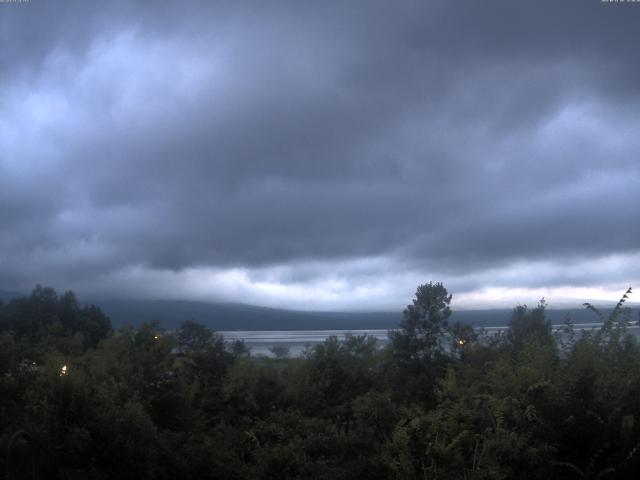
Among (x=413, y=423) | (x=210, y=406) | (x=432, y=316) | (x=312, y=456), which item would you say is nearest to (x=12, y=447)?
(x=312, y=456)

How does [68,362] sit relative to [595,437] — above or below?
above

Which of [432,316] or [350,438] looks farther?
[432,316]

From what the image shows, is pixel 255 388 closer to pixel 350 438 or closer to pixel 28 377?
pixel 28 377

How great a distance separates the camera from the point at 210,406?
15.2 metres

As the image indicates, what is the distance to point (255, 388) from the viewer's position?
15.6m

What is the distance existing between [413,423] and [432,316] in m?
17.1

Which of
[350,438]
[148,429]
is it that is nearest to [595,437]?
[350,438]

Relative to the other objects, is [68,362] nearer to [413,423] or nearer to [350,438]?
[350,438]

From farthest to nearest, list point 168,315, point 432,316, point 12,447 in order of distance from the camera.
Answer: point 168,315 < point 432,316 < point 12,447

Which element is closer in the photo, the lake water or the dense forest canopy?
the dense forest canopy

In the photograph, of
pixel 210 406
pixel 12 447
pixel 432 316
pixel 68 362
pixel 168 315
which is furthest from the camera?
pixel 168 315

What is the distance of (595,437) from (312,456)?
3767mm

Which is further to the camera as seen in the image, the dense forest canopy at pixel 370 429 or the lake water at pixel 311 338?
the lake water at pixel 311 338

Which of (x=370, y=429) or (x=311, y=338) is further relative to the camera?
(x=311, y=338)
